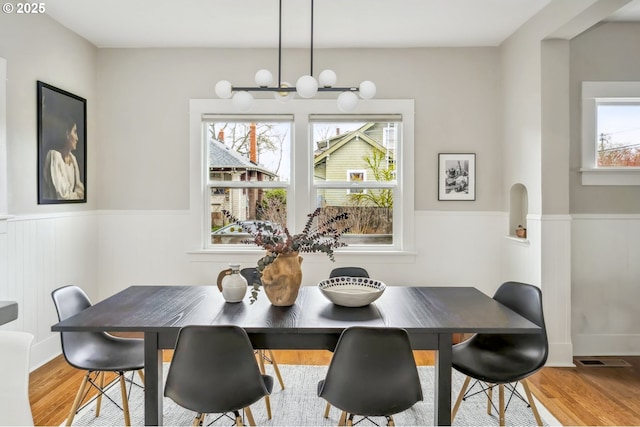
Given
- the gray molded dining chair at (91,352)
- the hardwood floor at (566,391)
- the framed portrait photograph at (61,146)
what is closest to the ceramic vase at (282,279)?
the gray molded dining chair at (91,352)

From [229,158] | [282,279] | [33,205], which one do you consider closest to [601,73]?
[282,279]

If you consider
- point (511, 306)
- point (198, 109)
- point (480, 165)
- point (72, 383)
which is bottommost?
point (72, 383)

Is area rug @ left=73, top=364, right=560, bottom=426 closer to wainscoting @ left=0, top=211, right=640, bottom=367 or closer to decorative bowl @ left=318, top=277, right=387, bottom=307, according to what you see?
decorative bowl @ left=318, top=277, right=387, bottom=307

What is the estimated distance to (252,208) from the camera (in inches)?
167

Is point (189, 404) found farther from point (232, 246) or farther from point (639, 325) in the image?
point (639, 325)

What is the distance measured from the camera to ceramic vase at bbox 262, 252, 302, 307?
2227 mm

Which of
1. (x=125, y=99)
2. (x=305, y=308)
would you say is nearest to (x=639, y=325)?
(x=305, y=308)

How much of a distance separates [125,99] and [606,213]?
14.5 feet

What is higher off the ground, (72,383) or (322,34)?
(322,34)

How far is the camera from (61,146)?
356 centimetres

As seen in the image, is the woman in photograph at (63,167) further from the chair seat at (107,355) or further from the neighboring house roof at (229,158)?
the chair seat at (107,355)

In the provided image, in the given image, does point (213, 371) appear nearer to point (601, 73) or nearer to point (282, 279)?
point (282, 279)

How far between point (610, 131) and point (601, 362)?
6.20 ft

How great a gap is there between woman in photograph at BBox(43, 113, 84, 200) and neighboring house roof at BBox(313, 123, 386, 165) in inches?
84.1
